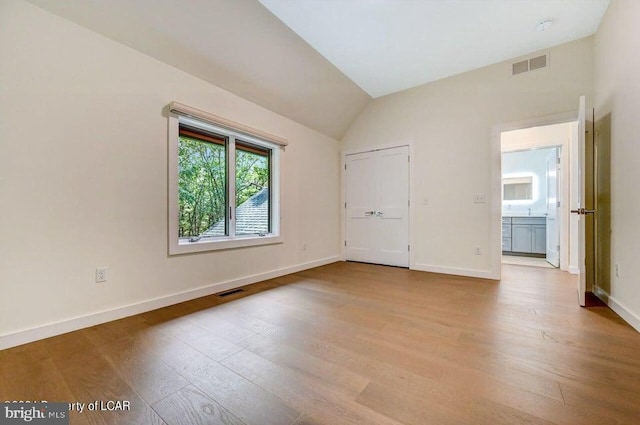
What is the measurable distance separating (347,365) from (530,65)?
13.5 ft

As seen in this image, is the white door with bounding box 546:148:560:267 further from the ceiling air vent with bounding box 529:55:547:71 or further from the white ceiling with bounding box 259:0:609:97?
the white ceiling with bounding box 259:0:609:97

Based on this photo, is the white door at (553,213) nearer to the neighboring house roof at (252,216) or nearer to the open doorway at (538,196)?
the open doorway at (538,196)

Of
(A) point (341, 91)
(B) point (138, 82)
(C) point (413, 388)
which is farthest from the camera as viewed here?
(A) point (341, 91)

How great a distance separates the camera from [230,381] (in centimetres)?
135

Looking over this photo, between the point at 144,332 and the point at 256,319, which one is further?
the point at 256,319

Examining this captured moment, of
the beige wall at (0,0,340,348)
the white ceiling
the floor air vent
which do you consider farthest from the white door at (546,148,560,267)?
the beige wall at (0,0,340,348)

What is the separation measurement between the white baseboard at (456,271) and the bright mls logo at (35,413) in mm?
3963

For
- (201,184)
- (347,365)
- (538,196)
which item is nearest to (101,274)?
(201,184)

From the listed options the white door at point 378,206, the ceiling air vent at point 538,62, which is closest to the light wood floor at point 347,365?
the white door at point 378,206

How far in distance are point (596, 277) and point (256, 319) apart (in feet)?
11.9

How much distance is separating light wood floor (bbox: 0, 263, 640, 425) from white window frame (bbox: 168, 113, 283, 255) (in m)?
0.65

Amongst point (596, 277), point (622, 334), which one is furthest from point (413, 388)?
point (596, 277)

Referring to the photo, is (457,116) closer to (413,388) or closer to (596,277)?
(596,277)

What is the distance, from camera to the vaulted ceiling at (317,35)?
2.18 m
